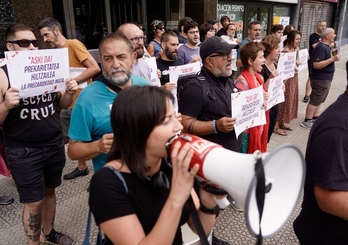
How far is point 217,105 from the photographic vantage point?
8.18 feet

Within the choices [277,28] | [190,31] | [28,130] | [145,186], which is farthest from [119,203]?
[277,28]

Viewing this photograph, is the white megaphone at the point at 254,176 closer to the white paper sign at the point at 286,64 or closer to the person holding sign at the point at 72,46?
the person holding sign at the point at 72,46

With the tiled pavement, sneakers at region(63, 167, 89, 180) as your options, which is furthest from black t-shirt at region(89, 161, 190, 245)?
sneakers at region(63, 167, 89, 180)

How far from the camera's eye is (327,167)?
51.9 inches

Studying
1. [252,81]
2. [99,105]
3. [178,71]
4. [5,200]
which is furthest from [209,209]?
[5,200]

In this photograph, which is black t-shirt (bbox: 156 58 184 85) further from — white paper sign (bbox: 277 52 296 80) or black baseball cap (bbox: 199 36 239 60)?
white paper sign (bbox: 277 52 296 80)

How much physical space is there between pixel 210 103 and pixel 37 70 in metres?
1.36

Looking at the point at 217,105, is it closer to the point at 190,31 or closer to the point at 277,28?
the point at 190,31

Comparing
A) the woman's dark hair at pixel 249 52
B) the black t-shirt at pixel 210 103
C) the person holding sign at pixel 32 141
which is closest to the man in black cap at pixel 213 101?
the black t-shirt at pixel 210 103

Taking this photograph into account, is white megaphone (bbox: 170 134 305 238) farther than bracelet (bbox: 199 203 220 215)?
No

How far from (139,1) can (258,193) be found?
298 inches

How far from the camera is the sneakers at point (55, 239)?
2686 millimetres

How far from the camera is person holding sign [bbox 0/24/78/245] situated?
225 cm

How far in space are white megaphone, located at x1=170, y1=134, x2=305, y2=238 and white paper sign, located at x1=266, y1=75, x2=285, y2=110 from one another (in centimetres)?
258
